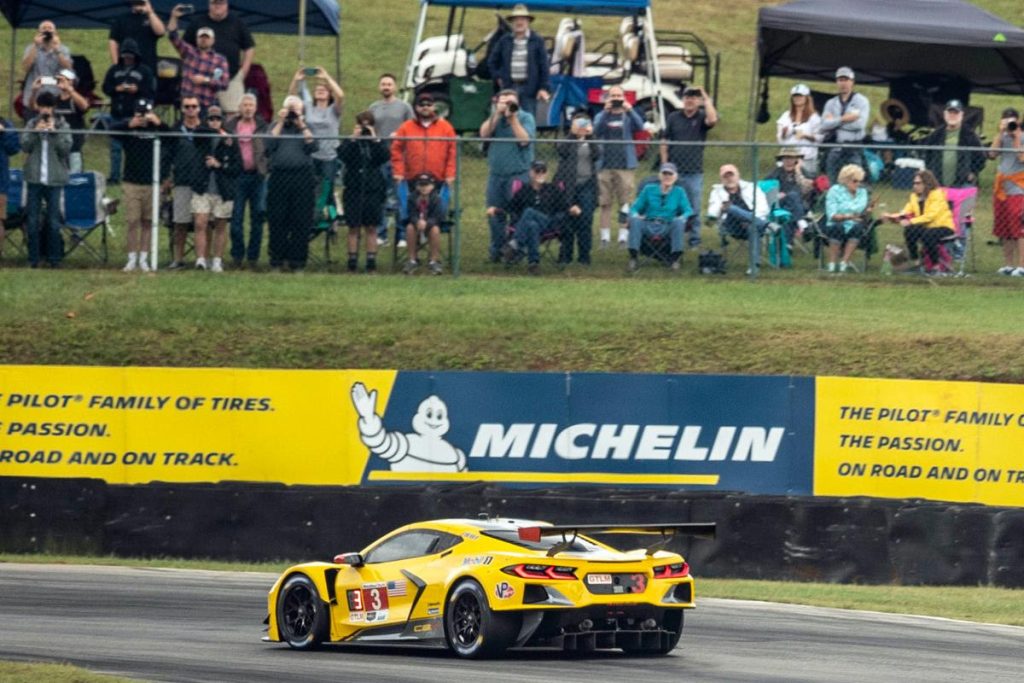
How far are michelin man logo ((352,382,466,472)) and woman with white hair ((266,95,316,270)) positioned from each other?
330 centimetres

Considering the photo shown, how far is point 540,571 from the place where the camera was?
1073 centimetres

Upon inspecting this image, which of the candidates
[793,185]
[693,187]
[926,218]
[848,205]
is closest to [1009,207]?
[926,218]

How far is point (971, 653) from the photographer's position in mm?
11523

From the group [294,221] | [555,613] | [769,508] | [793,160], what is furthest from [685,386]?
[555,613]

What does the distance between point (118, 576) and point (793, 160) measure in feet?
29.2

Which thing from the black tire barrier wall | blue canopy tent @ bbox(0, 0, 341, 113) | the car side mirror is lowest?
the black tire barrier wall

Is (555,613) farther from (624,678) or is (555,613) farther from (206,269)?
(206,269)

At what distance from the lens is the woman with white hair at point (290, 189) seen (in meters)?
20.1

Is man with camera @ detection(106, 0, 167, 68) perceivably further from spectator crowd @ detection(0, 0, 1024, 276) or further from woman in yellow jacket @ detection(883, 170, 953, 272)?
woman in yellow jacket @ detection(883, 170, 953, 272)

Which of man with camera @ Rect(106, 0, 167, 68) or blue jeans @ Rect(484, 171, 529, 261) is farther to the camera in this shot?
man with camera @ Rect(106, 0, 167, 68)

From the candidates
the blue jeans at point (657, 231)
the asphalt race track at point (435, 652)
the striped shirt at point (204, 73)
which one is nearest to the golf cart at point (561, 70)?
the striped shirt at point (204, 73)

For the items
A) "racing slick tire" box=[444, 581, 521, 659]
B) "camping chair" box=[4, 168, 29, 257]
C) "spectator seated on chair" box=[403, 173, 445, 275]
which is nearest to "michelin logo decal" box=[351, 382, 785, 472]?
"spectator seated on chair" box=[403, 173, 445, 275]

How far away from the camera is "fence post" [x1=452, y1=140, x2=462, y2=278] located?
795 inches

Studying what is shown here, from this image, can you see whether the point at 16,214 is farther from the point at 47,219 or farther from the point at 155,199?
the point at 155,199
